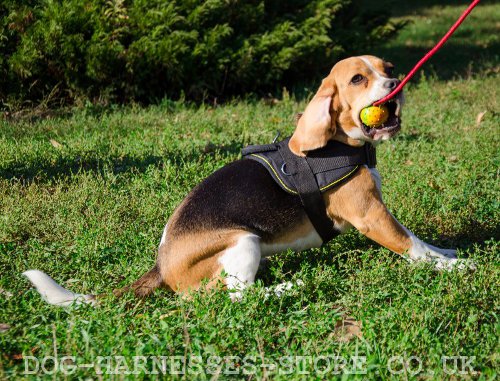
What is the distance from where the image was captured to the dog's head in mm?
4188

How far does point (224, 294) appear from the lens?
3775 millimetres

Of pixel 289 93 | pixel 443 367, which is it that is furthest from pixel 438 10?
pixel 443 367

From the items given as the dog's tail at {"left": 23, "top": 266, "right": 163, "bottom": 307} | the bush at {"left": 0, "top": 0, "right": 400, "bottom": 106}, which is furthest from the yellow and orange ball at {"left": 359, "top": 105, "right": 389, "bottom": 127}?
the bush at {"left": 0, "top": 0, "right": 400, "bottom": 106}

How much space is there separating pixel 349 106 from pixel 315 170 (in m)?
0.50

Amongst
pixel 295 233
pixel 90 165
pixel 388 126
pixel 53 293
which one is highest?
pixel 388 126

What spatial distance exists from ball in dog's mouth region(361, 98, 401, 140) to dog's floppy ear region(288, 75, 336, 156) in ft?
0.80

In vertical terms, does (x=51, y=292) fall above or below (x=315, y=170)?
below

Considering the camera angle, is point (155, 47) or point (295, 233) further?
point (155, 47)

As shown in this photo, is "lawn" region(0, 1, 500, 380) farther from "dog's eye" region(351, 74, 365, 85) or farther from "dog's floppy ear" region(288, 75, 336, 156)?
"dog's eye" region(351, 74, 365, 85)

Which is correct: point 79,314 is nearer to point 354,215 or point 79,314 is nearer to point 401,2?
point 354,215

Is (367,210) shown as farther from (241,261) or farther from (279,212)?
(241,261)

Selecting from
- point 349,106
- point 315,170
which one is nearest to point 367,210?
point 315,170

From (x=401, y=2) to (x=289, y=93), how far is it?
1280 cm

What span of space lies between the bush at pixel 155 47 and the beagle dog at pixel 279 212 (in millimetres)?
4685
